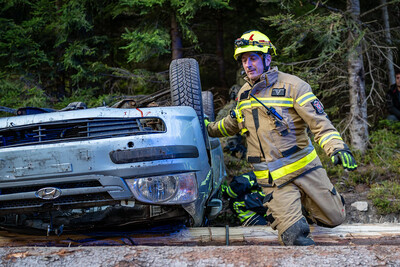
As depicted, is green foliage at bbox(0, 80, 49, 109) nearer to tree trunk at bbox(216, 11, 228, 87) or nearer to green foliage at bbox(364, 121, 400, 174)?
tree trunk at bbox(216, 11, 228, 87)

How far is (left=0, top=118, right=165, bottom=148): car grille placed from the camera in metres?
2.71

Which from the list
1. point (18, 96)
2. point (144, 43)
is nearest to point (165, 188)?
point (144, 43)

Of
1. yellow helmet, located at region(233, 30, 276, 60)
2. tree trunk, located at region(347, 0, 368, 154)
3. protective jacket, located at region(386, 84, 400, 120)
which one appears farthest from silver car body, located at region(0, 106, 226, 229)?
protective jacket, located at region(386, 84, 400, 120)

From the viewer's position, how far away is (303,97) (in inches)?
118

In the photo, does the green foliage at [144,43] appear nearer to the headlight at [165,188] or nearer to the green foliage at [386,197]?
the green foliage at [386,197]

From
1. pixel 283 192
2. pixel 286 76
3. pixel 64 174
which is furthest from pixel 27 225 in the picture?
pixel 286 76

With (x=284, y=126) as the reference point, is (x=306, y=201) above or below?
below

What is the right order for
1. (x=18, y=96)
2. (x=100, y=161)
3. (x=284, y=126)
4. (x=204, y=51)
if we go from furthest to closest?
1. (x=204, y=51)
2. (x=18, y=96)
3. (x=284, y=126)
4. (x=100, y=161)

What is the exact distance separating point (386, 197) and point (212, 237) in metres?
3.21

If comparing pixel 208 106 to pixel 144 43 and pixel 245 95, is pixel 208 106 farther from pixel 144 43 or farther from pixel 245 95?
pixel 144 43

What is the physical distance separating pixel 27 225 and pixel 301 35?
4.97 meters

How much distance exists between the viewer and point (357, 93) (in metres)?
6.91

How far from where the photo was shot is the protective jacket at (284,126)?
9.77 feet

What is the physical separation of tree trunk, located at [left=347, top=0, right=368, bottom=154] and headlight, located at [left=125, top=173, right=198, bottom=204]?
16.3ft
